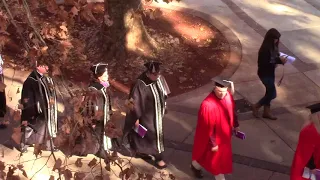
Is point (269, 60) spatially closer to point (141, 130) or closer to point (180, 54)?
point (141, 130)

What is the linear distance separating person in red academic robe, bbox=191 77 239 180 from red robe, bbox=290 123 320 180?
3.20 feet

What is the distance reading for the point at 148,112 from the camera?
6.59 metres

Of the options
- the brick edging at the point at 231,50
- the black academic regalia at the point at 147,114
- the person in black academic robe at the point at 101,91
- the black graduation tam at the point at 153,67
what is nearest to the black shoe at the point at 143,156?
the black academic regalia at the point at 147,114

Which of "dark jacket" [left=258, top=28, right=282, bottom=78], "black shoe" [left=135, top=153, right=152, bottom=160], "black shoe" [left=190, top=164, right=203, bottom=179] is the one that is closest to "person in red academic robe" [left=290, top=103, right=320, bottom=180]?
"black shoe" [left=190, top=164, right=203, bottom=179]

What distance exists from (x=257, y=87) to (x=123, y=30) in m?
3.19

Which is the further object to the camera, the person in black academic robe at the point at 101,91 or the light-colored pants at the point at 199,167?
the light-colored pants at the point at 199,167

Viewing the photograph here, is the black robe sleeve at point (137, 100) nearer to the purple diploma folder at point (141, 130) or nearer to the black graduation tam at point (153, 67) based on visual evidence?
the purple diploma folder at point (141, 130)

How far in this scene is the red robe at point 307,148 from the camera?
5406 millimetres

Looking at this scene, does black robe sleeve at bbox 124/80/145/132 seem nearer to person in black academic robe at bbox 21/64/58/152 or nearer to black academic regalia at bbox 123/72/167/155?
black academic regalia at bbox 123/72/167/155

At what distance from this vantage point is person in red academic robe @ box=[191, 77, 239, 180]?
235 inches

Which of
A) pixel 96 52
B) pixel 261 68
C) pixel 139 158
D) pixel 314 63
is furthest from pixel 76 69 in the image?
pixel 314 63

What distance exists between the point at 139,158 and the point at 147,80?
1435 mm

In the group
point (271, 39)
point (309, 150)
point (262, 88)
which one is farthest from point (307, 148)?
point (262, 88)

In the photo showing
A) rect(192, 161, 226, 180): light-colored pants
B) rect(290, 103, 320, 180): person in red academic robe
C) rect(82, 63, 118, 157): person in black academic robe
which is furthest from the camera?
rect(192, 161, 226, 180): light-colored pants
